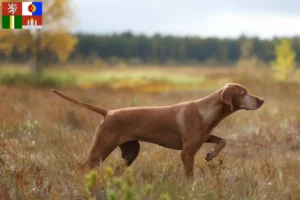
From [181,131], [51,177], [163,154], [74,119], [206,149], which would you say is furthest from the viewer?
[74,119]

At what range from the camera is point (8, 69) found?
3209 centimetres

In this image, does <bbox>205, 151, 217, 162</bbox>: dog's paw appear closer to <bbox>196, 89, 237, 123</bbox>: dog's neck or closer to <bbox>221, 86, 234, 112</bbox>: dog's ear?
<bbox>196, 89, 237, 123</bbox>: dog's neck

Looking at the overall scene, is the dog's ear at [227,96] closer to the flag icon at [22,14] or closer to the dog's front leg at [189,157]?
the dog's front leg at [189,157]

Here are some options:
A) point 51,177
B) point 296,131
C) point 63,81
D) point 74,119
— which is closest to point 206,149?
point 296,131

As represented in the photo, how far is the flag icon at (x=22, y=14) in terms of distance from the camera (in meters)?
11.7

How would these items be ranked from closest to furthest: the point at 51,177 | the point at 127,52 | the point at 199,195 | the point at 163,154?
the point at 199,195
the point at 51,177
the point at 163,154
the point at 127,52

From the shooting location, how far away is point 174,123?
6824 mm

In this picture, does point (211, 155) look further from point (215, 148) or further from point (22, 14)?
point (22, 14)

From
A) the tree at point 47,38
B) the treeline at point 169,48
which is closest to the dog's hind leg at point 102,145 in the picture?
the tree at point 47,38

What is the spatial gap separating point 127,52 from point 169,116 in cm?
7480

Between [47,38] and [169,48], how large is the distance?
5665 centimetres

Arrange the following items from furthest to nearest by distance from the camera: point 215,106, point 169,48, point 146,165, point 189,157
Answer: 1. point 169,48
2. point 146,165
3. point 215,106
4. point 189,157

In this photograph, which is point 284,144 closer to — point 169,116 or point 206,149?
point 206,149

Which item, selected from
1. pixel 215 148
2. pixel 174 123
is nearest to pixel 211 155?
pixel 215 148
